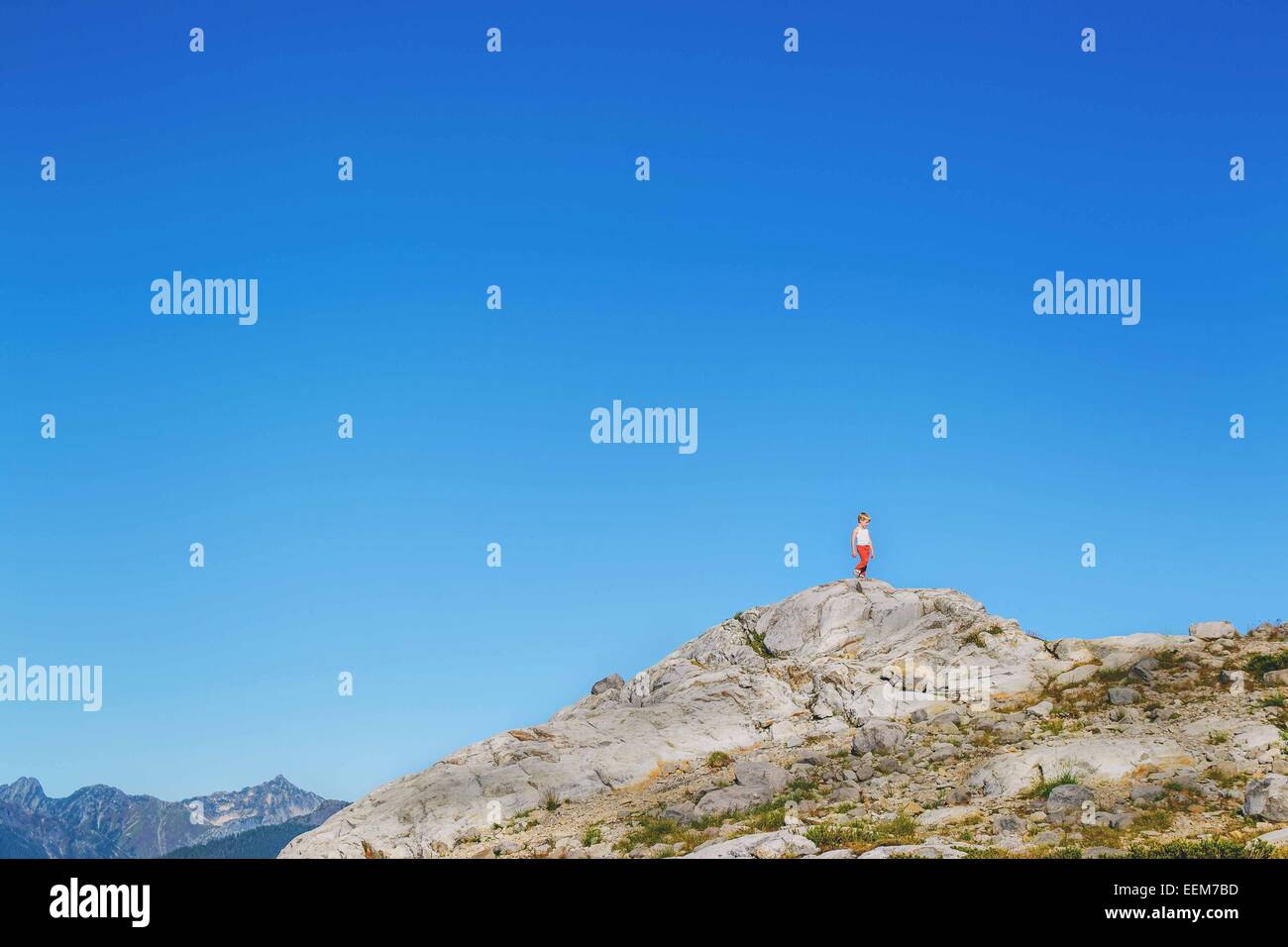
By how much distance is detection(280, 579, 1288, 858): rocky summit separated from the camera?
33000 mm

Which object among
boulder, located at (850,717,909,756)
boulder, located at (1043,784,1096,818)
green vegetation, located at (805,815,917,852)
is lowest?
green vegetation, located at (805,815,917,852)

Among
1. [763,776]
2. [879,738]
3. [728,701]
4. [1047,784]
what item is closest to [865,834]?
[1047,784]

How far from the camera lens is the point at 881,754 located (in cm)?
4059

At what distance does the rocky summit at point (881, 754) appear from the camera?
108 feet

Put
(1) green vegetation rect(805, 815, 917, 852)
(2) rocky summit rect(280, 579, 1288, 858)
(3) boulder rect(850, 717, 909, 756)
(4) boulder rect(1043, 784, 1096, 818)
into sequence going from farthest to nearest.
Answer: (3) boulder rect(850, 717, 909, 756) → (4) boulder rect(1043, 784, 1096, 818) → (2) rocky summit rect(280, 579, 1288, 858) → (1) green vegetation rect(805, 815, 917, 852)

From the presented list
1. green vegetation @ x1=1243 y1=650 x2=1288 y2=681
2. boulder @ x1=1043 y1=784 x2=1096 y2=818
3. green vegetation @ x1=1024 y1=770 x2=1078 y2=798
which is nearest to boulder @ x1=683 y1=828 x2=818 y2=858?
boulder @ x1=1043 y1=784 x2=1096 y2=818

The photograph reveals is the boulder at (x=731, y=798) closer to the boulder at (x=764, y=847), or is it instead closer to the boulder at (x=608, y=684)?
the boulder at (x=764, y=847)

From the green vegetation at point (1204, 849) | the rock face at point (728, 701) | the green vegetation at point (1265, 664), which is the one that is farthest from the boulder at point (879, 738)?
the green vegetation at point (1265, 664)

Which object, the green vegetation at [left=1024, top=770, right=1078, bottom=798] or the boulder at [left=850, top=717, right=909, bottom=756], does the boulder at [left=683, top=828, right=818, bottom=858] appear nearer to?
the green vegetation at [left=1024, top=770, right=1078, bottom=798]

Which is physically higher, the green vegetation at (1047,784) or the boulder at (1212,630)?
the boulder at (1212,630)

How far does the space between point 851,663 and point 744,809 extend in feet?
40.1

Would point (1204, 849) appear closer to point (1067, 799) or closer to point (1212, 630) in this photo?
point (1067, 799)

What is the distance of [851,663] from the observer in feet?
157
